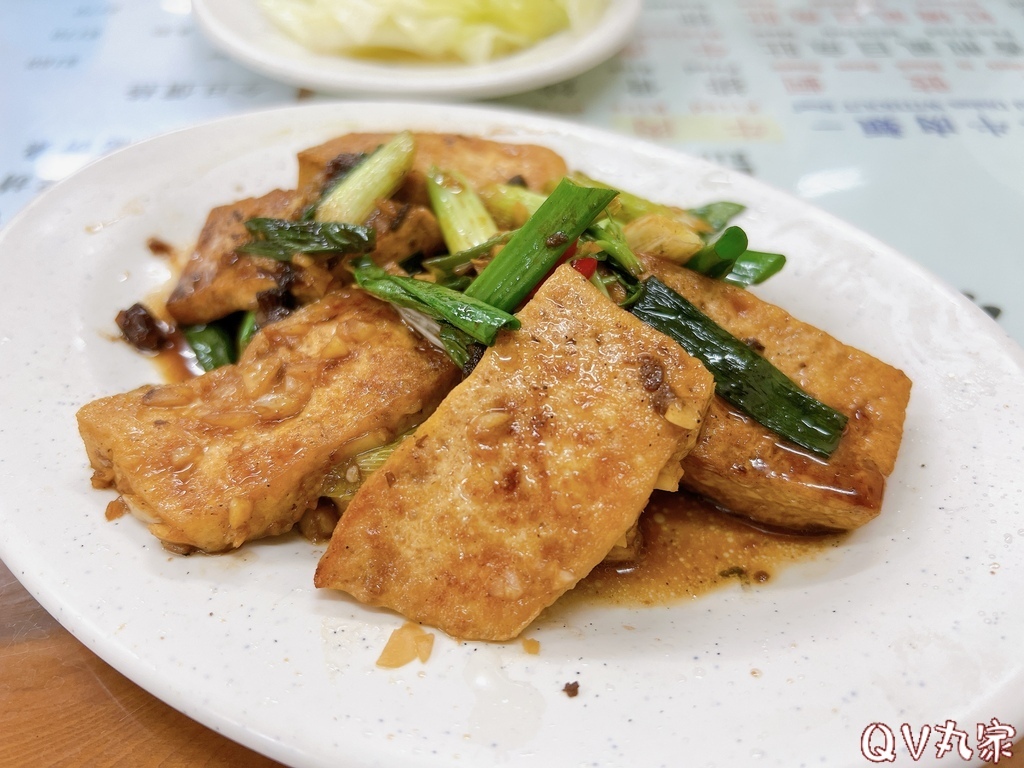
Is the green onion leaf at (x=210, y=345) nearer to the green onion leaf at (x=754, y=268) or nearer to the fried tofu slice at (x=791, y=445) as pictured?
the fried tofu slice at (x=791, y=445)

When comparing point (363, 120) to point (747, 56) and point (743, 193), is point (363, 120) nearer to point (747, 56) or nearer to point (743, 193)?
point (743, 193)

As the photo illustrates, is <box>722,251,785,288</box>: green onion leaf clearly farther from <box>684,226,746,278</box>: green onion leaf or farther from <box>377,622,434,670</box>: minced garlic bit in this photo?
<box>377,622,434,670</box>: minced garlic bit

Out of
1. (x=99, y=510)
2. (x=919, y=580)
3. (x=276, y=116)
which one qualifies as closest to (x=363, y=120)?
(x=276, y=116)

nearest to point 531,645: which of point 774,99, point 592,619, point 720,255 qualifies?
point 592,619

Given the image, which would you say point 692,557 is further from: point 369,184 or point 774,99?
point 774,99

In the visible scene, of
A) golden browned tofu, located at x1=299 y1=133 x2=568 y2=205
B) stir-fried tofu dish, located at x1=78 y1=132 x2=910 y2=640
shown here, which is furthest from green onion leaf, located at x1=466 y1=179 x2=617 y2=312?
golden browned tofu, located at x1=299 y1=133 x2=568 y2=205

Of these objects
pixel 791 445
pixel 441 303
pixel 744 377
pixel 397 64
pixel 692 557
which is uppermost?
pixel 441 303

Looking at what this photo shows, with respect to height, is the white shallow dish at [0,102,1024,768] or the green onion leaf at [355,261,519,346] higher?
the green onion leaf at [355,261,519,346]

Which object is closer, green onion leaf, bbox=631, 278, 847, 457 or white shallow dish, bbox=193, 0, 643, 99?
green onion leaf, bbox=631, 278, 847, 457
